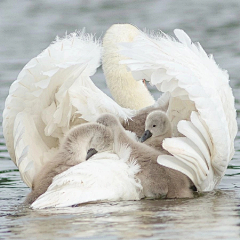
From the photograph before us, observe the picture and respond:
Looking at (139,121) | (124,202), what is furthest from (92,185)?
(139,121)

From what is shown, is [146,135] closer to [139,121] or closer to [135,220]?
[139,121]

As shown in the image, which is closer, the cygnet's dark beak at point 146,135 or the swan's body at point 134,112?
the swan's body at point 134,112

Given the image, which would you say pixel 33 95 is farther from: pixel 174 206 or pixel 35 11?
pixel 35 11

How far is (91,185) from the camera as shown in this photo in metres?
6.56

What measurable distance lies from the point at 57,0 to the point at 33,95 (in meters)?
16.7

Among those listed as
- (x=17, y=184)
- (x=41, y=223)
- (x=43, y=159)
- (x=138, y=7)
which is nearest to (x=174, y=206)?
(x=41, y=223)

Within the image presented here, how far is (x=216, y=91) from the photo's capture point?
724cm

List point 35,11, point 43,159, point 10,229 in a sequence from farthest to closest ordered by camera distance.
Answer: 1. point 35,11
2. point 43,159
3. point 10,229

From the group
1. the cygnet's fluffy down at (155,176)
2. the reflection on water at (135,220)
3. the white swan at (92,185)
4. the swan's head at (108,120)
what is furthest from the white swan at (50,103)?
the reflection on water at (135,220)

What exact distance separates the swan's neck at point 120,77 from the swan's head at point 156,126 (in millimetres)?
1472

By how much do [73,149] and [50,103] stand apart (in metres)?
0.72

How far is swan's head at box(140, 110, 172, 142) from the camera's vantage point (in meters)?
7.40

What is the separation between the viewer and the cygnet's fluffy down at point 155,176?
6.90m

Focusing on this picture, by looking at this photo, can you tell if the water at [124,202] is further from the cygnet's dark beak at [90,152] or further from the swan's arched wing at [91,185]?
the cygnet's dark beak at [90,152]
